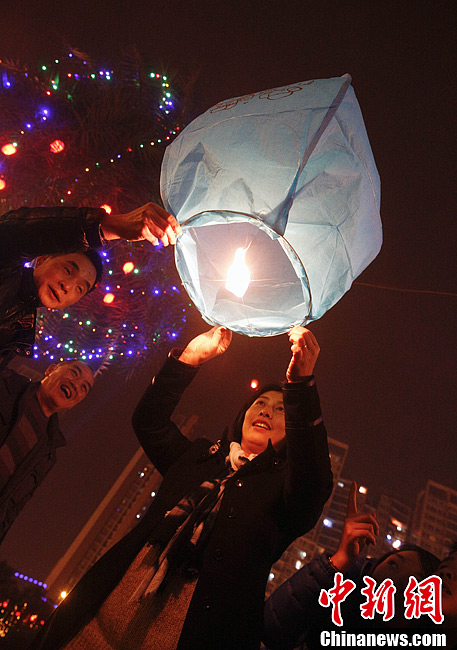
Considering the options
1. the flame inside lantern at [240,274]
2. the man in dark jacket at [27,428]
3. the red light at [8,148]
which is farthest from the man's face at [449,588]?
the red light at [8,148]

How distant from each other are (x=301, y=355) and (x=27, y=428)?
2.16 metres

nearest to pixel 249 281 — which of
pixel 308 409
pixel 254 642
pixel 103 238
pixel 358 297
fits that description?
pixel 308 409

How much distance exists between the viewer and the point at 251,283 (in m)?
1.83

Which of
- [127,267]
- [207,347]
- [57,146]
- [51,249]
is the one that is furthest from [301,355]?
[57,146]

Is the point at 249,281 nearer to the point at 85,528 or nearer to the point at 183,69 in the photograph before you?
the point at 183,69

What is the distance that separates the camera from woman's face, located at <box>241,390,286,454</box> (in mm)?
2316

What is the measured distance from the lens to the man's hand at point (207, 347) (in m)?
2.35

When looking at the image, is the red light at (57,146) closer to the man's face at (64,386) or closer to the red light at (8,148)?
the red light at (8,148)

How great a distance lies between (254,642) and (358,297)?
5.08 meters

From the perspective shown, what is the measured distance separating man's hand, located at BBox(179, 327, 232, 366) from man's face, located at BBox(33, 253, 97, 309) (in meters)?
0.94

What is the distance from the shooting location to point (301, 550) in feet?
116

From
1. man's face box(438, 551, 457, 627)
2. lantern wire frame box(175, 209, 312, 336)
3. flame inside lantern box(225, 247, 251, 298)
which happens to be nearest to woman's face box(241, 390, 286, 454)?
lantern wire frame box(175, 209, 312, 336)

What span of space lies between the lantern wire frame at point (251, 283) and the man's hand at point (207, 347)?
0.38 metres

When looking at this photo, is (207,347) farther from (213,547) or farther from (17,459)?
(17,459)
